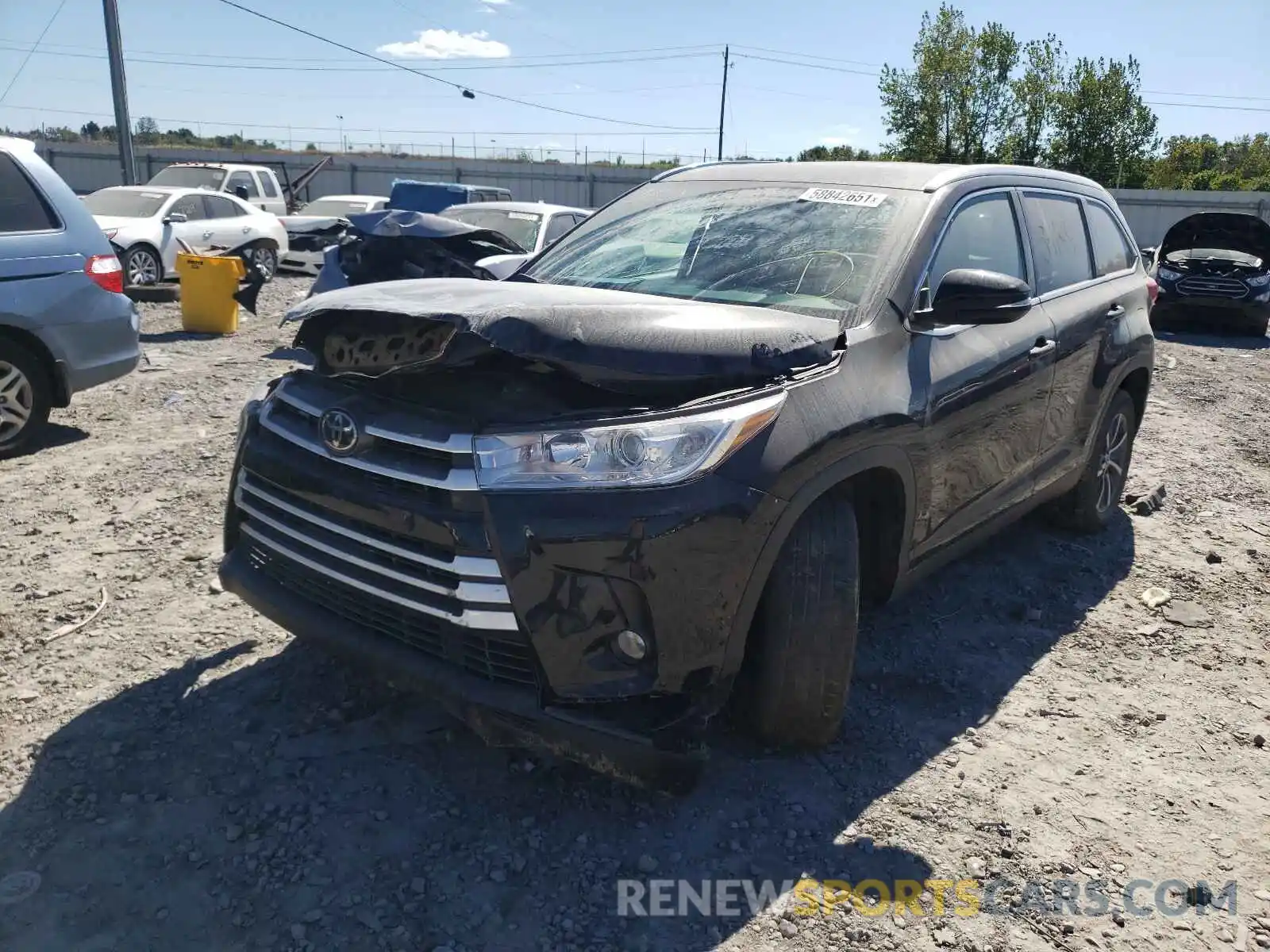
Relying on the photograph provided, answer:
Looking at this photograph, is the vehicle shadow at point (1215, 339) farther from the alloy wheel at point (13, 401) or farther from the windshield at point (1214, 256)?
the alloy wheel at point (13, 401)

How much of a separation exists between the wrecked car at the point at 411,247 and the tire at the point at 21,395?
87.3 inches

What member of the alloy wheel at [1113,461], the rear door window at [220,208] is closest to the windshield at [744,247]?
the alloy wheel at [1113,461]

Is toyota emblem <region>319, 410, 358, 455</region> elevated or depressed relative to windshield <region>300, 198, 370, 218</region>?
elevated

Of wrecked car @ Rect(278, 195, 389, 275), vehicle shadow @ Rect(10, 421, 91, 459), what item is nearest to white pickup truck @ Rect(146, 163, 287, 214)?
wrecked car @ Rect(278, 195, 389, 275)

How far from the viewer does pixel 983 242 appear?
3.80 metres

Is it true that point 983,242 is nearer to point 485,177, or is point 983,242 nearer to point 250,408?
point 250,408

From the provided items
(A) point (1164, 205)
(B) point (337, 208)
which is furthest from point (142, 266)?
(A) point (1164, 205)

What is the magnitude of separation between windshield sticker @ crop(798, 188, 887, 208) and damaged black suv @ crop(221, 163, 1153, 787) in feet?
0.03

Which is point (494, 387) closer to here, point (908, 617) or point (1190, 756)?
point (908, 617)

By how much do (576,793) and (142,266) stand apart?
12685 mm

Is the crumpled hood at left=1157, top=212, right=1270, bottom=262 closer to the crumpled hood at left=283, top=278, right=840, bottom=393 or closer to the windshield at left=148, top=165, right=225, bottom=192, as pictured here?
the crumpled hood at left=283, top=278, right=840, bottom=393

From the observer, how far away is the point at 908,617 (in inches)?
163

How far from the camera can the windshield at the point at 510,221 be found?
35.0ft

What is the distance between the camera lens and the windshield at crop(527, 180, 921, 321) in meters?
3.29
